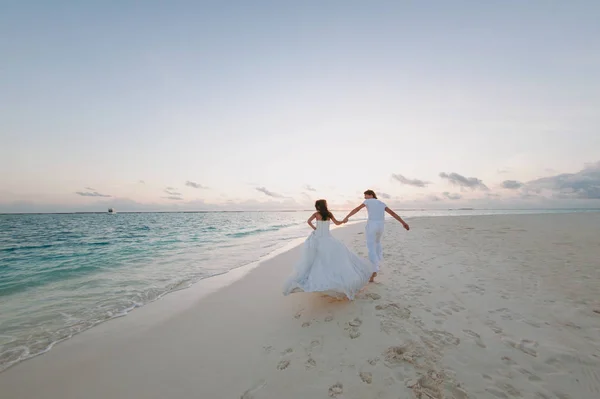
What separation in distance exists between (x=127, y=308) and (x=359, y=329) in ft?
20.1

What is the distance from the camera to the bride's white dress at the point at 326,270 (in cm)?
566

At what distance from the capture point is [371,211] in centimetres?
731

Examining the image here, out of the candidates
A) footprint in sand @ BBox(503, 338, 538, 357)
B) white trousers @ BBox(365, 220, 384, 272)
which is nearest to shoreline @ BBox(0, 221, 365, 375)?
white trousers @ BBox(365, 220, 384, 272)

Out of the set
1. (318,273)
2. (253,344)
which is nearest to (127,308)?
(253,344)

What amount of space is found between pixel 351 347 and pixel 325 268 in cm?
192

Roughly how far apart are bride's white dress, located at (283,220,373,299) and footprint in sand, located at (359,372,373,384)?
7.03 feet

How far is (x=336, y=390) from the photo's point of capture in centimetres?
320

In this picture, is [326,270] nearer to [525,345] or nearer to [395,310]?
[395,310]

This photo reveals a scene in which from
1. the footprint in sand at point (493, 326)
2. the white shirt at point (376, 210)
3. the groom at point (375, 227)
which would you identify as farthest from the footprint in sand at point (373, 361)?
the white shirt at point (376, 210)

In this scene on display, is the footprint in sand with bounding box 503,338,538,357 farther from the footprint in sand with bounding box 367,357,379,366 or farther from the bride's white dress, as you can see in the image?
the bride's white dress

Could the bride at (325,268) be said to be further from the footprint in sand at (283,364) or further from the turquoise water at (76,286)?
the turquoise water at (76,286)

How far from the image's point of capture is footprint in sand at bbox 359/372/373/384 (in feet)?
10.9

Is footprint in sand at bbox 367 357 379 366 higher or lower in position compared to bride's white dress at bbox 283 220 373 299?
lower

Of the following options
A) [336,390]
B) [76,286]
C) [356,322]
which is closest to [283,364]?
[336,390]
